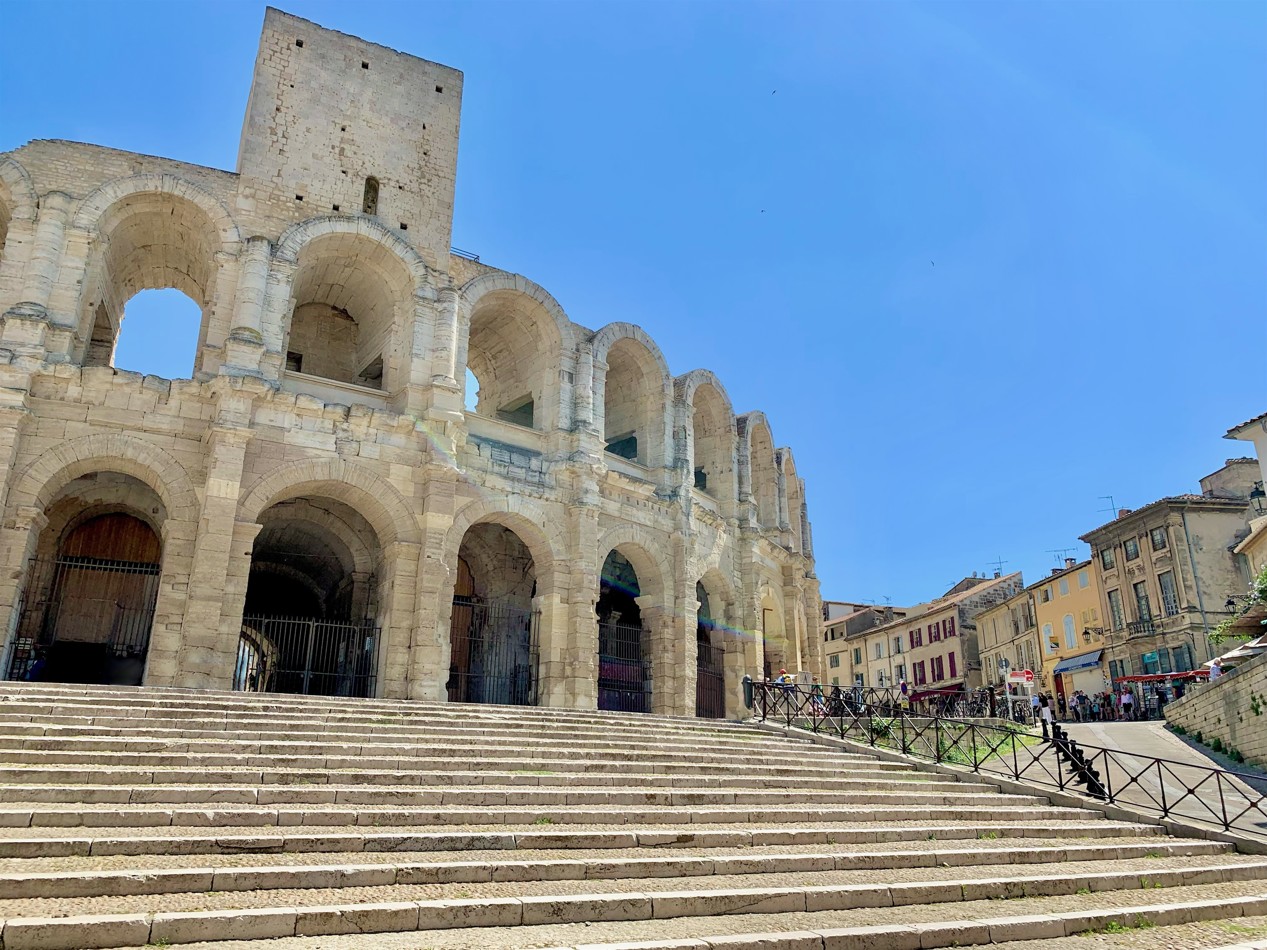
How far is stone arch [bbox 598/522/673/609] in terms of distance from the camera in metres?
21.2

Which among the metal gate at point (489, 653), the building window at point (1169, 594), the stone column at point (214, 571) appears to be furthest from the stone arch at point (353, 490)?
the building window at point (1169, 594)

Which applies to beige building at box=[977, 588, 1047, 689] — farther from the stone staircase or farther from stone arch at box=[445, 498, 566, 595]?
the stone staircase

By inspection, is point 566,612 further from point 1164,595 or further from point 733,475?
point 1164,595

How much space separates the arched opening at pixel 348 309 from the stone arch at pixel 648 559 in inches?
243

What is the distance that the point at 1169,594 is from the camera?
33.4m

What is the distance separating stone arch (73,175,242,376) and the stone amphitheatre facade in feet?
0.21

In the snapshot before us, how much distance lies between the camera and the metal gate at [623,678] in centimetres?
2138

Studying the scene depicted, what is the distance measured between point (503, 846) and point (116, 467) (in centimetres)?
1233

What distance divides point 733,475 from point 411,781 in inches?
684

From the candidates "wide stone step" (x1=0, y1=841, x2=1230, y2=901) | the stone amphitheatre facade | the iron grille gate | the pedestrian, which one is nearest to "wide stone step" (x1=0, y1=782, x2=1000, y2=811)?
"wide stone step" (x1=0, y1=841, x2=1230, y2=901)

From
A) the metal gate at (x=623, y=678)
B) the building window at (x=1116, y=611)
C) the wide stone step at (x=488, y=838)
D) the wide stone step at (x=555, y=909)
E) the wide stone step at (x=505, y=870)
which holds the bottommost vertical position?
Answer: the wide stone step at (x=555, y=909)

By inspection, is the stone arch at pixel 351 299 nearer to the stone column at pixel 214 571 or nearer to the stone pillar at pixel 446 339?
the stone pillar at pixel 446 339

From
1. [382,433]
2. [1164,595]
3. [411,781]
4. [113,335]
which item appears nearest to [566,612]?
[382,433]

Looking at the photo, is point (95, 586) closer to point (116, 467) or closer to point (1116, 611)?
point (116, 467)
